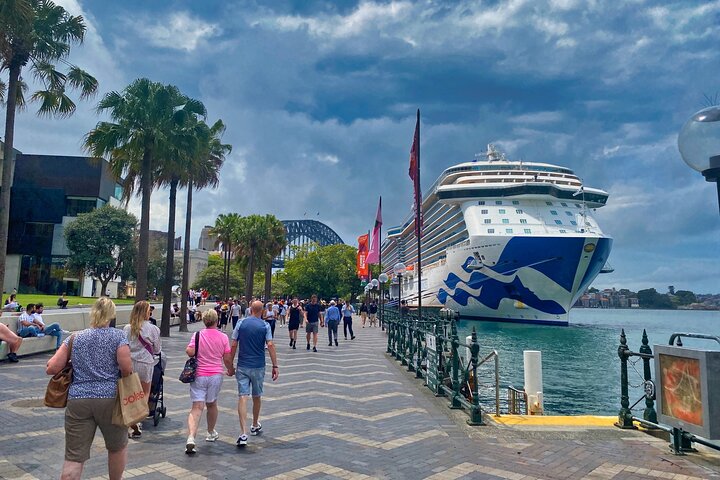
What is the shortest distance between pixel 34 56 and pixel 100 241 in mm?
42040

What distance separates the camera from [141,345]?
599 cm

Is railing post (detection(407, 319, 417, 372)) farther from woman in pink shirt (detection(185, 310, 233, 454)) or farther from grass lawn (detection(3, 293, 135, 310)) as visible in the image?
grass lawn (detection(3, 293, 135, 310))

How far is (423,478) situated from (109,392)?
2968 mm

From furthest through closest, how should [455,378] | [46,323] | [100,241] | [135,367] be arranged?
[100,241] < [46,323] < [455,378] < [135,367]

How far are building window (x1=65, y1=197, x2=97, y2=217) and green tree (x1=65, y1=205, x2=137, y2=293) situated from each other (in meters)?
5.23

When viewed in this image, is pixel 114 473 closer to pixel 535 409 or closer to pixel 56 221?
pixel 535 409

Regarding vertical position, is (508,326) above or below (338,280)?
below

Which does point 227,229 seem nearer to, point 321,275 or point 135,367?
point 321,275

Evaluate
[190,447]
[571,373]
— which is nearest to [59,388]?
[190,447]

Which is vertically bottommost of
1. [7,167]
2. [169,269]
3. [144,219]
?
[169,269]

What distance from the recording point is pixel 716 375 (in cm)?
480

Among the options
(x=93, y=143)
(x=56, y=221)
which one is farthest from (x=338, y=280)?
(x=93, y=143)

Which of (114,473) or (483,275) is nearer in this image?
(114,473)

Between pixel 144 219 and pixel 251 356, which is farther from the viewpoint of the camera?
pixel 144 219
